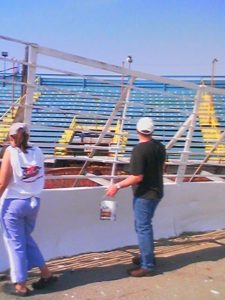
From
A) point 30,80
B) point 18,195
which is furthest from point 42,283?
point 30,80

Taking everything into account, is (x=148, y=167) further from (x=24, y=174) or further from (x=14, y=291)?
(x=14, y=291)

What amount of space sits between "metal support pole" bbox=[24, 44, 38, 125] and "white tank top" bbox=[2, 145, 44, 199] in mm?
620

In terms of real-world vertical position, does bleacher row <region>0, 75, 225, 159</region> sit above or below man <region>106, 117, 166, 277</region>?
above

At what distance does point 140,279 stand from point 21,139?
72.9 inches

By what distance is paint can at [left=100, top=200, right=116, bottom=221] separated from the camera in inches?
207

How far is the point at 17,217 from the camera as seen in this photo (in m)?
4.16

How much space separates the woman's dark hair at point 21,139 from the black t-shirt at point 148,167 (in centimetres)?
115

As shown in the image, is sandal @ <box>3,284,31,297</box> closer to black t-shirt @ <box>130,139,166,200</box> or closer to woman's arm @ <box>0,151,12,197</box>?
woman's arm @ <box>0,151,12,197</box>

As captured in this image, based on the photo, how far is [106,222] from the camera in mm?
5660

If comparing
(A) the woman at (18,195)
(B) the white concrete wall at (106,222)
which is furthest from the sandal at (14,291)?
(B) the white concrete wall at (106,222)

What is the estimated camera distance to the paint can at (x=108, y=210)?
5270 mm

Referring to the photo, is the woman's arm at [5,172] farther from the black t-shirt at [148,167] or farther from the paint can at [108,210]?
the paint can at [108,210]

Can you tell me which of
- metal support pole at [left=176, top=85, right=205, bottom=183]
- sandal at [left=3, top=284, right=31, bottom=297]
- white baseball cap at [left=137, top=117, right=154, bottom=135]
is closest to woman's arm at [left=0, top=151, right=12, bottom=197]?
sandal at [left=3, top=284, right=31, bottom=297]

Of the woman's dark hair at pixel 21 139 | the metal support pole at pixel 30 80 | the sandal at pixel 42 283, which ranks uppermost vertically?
the metal support pole at pixel 30 80
